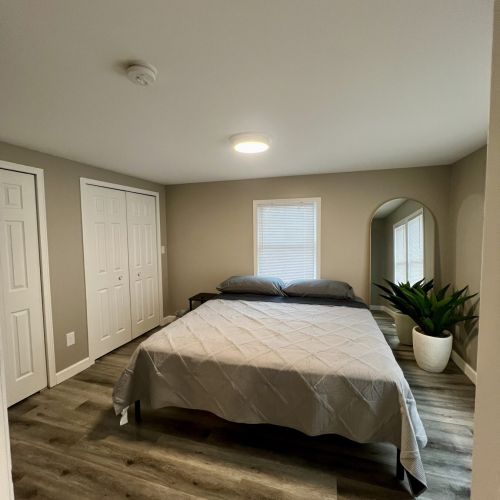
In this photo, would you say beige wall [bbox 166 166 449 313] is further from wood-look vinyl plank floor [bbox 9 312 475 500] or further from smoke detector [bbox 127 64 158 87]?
smoke detector [bbox 127 64 158 87]

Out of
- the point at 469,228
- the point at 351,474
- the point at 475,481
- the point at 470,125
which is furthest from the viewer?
the point at 469,228

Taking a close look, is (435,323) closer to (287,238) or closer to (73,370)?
(287,238)

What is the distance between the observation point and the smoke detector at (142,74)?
4.12ft

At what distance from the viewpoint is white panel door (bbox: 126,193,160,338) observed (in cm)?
359

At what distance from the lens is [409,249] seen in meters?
3.37

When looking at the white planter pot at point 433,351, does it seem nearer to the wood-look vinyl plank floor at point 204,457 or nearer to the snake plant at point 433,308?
the snake plant at point 433,308

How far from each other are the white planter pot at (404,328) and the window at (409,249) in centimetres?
44

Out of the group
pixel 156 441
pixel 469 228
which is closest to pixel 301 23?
pixel 156 441

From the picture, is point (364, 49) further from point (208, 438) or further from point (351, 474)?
point (208, 438)

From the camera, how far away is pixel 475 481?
0.69m

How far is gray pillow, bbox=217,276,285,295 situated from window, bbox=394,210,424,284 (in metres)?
1.46

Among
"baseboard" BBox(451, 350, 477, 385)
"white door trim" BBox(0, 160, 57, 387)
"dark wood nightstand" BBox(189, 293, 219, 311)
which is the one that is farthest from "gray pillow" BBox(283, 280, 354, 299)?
"white door trim" BBox(0, 160, 57, 387)

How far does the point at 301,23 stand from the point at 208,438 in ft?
7.86

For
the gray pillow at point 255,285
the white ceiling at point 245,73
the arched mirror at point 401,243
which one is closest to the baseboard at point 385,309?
the arched mirror at point 401,243
